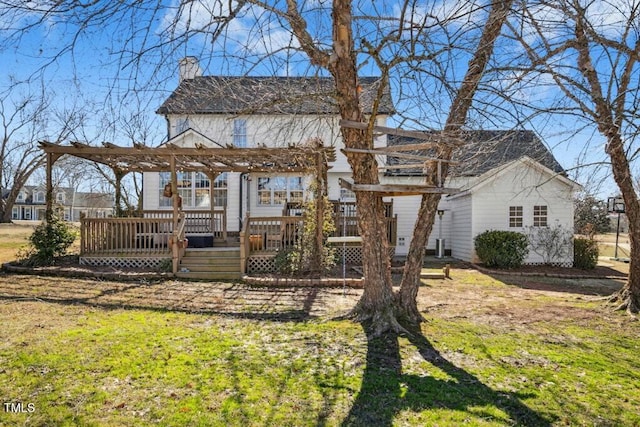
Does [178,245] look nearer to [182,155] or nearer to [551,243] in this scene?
[182,155]

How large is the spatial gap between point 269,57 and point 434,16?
203cm

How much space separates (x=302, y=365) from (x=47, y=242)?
10132mm

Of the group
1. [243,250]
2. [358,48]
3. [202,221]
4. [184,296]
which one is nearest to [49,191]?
[202,221]

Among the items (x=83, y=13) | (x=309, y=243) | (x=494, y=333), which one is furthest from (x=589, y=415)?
(x=309, y=243)

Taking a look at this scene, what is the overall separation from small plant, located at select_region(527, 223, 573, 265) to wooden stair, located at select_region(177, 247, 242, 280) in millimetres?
10747

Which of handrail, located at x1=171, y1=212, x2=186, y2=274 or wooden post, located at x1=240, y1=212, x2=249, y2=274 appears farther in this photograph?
wooden post, located at x1=240, y1=212, x2=249, y2=274

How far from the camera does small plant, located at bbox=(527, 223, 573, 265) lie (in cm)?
1475

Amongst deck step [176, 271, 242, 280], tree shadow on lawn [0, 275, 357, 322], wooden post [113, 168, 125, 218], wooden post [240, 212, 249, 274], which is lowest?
tree shadow on lawn [0, 275, 357, 322]

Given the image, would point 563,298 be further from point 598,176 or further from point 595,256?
point 595,256

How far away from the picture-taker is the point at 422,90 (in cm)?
545

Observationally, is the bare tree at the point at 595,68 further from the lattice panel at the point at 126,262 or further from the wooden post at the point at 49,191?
the wooden post at the point at 49,191

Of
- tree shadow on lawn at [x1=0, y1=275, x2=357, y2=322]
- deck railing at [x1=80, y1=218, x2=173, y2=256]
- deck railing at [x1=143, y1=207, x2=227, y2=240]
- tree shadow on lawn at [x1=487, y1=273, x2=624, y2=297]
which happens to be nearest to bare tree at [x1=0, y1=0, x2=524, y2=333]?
tree shadow on lawn at [x1=0, y1=275, x2=357, y2=322]

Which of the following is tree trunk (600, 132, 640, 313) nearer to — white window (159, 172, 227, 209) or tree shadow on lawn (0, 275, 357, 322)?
tree shadow on lawn (0, 275, 357, 322)

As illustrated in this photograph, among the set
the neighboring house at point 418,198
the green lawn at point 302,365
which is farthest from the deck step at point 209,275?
the neighboring house at point 418,198
